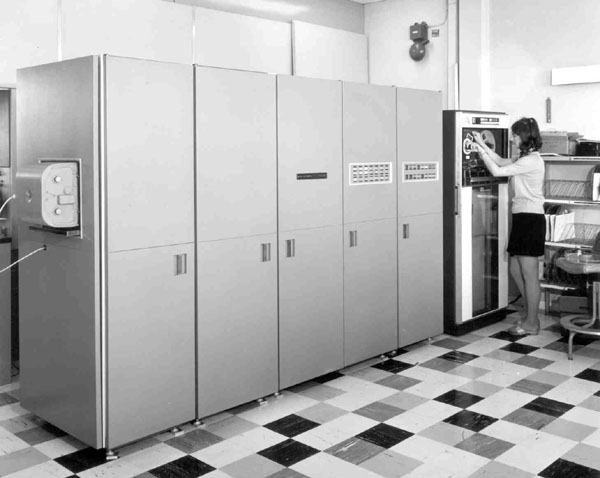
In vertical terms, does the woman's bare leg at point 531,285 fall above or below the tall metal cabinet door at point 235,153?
below

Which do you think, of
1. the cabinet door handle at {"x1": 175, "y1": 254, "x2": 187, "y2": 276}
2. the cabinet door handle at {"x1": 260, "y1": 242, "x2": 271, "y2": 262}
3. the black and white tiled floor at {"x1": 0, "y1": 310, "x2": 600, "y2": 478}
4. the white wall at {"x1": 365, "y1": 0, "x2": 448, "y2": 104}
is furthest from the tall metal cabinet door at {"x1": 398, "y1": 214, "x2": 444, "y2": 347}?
the white wall at {"x1": 365, "y1": 0, "x2": 448, "y2": 104}

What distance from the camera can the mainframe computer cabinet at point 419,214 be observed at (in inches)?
198

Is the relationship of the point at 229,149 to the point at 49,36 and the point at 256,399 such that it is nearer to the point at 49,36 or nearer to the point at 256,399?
the point at 256,399

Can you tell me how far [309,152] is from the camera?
4285 mm

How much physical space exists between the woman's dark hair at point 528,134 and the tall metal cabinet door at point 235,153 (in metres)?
2.31

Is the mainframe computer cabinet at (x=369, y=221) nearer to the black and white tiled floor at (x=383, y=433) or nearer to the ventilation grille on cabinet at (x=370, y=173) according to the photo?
the ventilation grille on cabinet at (x=370, y=173)

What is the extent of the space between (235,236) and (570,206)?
3626 mm

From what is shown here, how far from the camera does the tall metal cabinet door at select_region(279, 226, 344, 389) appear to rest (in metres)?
4.23

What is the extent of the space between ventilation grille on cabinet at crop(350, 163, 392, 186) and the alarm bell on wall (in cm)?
284

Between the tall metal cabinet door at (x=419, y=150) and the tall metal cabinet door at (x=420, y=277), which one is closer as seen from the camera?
the tall metal cabinet door at (x=419, y=150)

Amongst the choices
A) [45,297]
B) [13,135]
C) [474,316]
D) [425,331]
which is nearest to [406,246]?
[425,331]

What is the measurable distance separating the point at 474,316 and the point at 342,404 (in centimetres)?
203

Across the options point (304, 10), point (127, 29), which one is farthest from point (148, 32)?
point (304, 10)

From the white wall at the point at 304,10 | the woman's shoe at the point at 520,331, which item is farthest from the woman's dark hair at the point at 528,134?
the white wall at the point at 304,10
